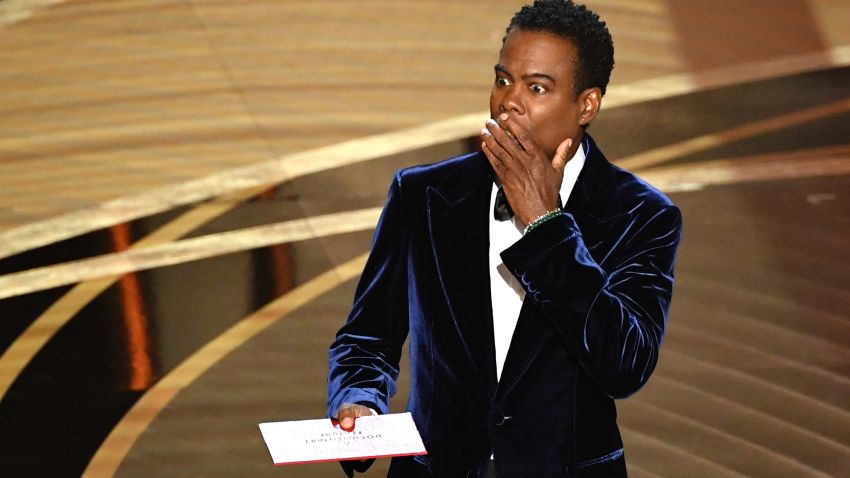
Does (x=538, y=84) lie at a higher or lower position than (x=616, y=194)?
higher

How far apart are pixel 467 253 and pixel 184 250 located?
2946 mm

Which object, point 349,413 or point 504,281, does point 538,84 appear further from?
point 349,413

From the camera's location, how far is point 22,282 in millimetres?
4488

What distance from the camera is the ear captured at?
1939 mm

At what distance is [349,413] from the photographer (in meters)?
1.85

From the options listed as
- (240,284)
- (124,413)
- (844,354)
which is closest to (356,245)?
(240,284)

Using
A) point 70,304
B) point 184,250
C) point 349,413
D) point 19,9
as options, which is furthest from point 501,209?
point 19,9

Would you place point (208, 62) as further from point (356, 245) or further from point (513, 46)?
point (513, 46)

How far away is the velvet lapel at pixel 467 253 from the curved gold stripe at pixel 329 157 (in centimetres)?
310

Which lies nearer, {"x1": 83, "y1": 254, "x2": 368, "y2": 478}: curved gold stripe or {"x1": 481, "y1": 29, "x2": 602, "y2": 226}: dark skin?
{"x1": 481, "y1": 29, "x2": 602, "y2": 226}: dark skin

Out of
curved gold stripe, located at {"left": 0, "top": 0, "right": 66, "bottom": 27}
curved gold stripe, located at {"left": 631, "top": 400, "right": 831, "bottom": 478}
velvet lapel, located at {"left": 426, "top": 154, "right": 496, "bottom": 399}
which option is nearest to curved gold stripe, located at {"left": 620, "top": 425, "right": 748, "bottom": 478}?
curved gold stripe, located at {"left": 631, "top": 400, "right": 831, "bottom": 478}

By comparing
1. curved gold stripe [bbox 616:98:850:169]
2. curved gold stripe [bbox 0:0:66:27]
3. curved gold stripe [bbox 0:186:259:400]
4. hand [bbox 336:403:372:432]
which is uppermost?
curved gold stripe [bbox 0:0:66:27]

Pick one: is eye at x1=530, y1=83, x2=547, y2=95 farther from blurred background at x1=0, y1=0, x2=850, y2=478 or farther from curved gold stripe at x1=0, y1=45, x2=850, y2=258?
curved gold stripe at x1=0, y1=45, x2=850, y2=258

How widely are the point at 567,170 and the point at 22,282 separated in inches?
116
